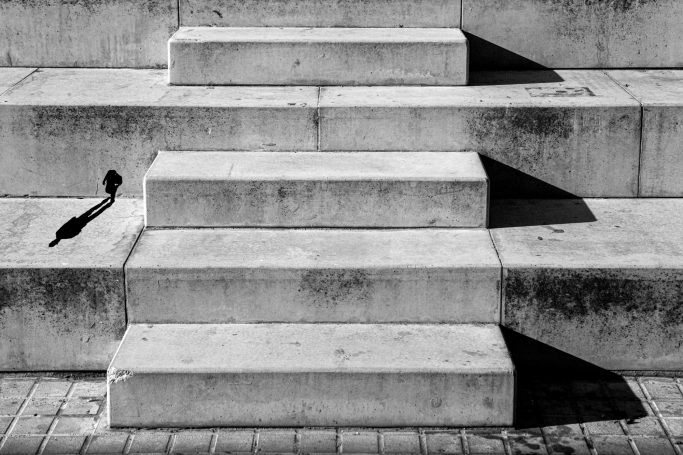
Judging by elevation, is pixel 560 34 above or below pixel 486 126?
above

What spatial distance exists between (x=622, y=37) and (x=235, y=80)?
2.41 meters

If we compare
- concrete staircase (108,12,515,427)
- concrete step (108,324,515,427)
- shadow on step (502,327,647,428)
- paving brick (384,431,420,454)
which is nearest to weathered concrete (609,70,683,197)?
concrete staircase (108,12,515,427)

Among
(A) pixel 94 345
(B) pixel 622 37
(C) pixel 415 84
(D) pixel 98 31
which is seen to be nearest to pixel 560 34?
(B) pixel 622 37

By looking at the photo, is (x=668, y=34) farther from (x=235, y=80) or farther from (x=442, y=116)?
(x=235, y=80)

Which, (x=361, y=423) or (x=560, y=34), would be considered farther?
(x=560, y=34)

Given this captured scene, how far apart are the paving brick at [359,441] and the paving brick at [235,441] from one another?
1.38ft

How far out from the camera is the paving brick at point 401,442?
504cm

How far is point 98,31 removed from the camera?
713cm

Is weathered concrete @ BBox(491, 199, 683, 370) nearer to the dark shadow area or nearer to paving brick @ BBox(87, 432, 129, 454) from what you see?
the dark shadow area

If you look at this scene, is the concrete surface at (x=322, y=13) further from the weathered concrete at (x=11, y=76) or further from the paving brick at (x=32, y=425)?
the paving brick at (x=32, y=425)

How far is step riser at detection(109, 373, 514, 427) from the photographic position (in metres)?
5.13

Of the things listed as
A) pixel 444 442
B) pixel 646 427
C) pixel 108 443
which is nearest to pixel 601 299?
pixel 646 427

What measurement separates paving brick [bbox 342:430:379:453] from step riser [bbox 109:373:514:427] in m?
0.05

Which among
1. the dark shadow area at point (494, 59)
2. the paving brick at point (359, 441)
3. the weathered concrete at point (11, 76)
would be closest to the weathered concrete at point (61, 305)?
the paving brick at point (359, 441)
